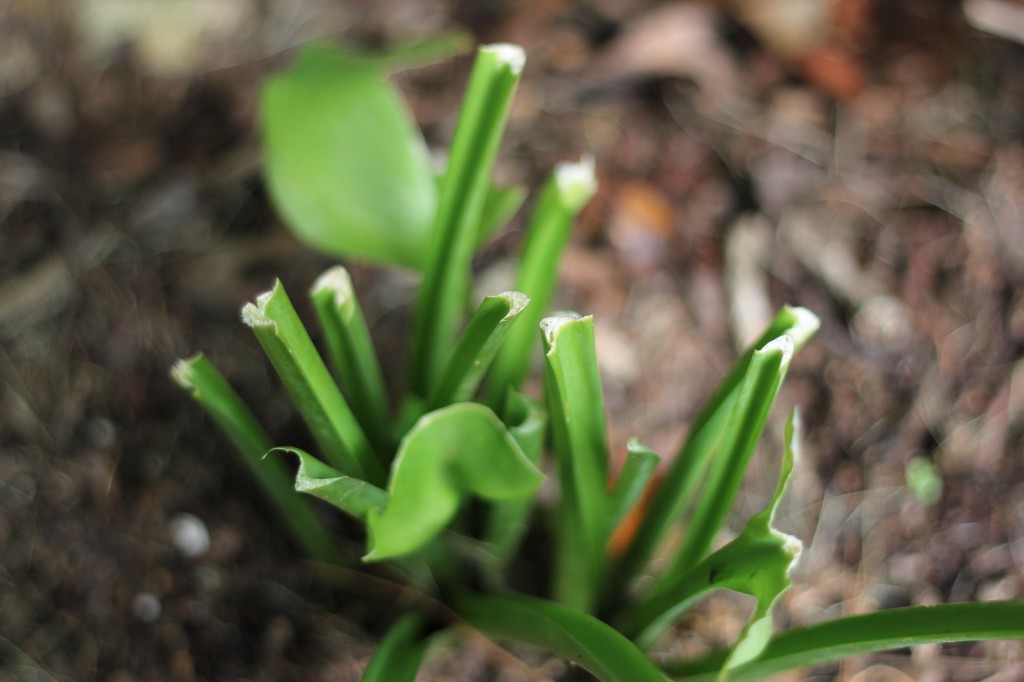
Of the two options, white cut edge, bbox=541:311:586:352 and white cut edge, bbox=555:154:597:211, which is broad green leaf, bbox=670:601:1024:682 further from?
white cut edge, bbox=555:154:597:211

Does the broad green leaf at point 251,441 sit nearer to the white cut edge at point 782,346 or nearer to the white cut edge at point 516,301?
the white cut edge at point 516,301

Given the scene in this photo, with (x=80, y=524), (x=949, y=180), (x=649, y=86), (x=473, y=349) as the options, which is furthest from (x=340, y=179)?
(x=949, y=180)

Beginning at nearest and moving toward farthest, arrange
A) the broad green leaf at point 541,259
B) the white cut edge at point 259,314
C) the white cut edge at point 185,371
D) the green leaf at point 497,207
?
the white cut edge at point 259,314 < the white cut edge at point 185,371 < the broad green leaf at point 541,259 < the green leaf at point 497,207

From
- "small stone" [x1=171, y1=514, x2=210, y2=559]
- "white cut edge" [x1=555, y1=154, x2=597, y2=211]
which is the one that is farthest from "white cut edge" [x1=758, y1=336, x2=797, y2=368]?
"small stone" [x1=171, y1=514, x2=210, y2=559]

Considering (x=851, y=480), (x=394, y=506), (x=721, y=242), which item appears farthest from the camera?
(x=721, y=242)

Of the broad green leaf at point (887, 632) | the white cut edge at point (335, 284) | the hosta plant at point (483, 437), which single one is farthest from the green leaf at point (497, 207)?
the broad green leaf at point (887, 632)

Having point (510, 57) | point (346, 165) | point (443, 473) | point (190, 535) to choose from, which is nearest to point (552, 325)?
point (443, 473)

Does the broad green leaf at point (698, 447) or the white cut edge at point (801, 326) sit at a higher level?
the white cut edge at point (801, 326)

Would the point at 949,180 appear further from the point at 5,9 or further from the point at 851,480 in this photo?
the point at 5,9
